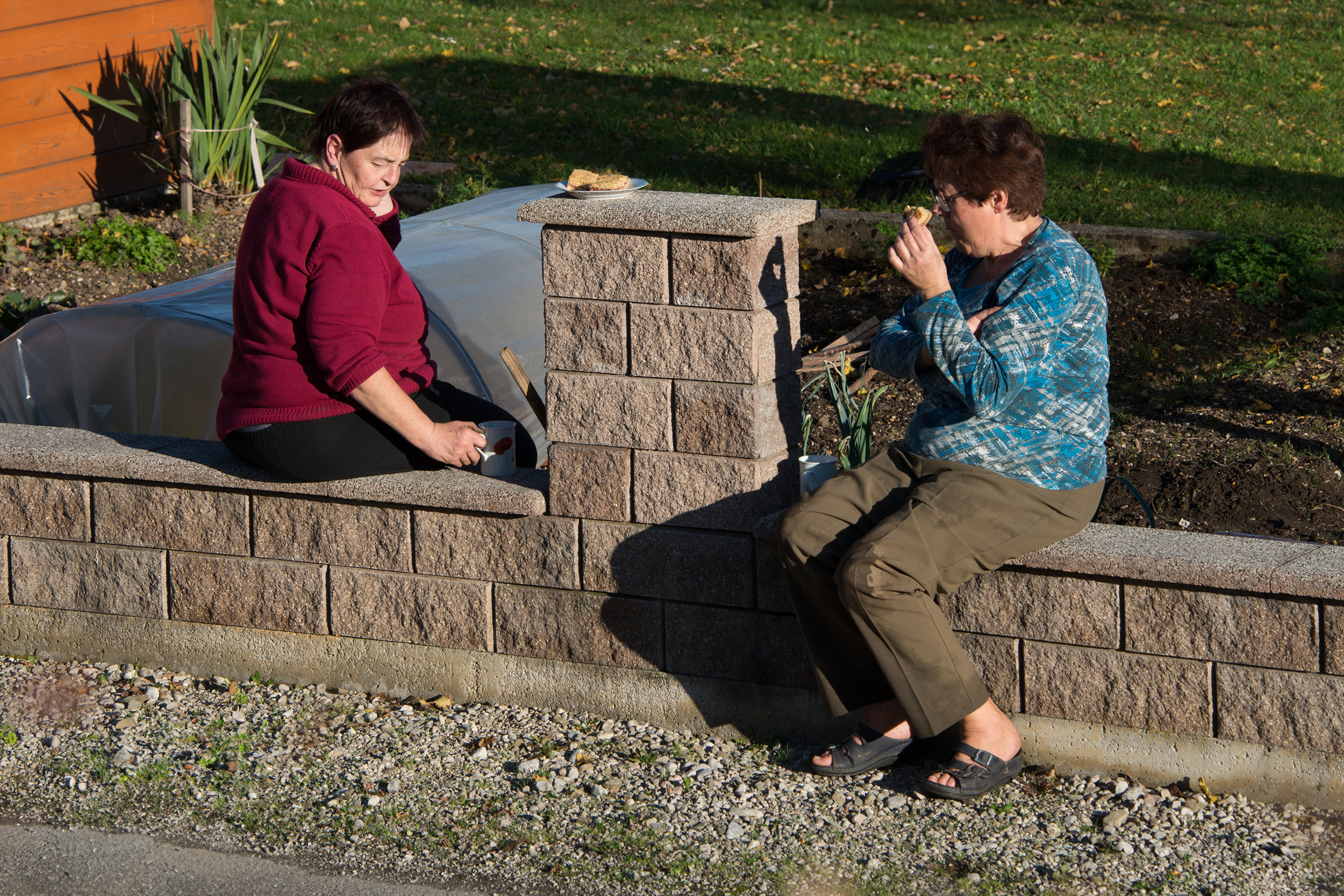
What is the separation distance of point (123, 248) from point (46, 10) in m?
1.57

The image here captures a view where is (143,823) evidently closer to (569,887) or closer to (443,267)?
(569,887)

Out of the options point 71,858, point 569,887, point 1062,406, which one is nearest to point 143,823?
point 71,858

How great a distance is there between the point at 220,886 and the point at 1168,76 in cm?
1168

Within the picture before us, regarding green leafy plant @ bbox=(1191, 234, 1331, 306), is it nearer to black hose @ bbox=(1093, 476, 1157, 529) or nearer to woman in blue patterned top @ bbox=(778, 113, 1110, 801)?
black hose @ bbox=(1093, 476, 1157, 529)

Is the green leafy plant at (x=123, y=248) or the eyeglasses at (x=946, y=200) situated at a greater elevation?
the eyeglasses at (x=946, y=200)

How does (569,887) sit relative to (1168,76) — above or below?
below

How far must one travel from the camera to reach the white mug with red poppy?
3.56m

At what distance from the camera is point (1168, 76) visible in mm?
11984

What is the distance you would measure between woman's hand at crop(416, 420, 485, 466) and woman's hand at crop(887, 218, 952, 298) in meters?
1.29

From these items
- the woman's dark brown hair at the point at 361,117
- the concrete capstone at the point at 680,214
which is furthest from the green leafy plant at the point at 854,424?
the woman's dark brown hair at the point at 361,117

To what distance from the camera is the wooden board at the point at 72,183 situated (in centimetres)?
767

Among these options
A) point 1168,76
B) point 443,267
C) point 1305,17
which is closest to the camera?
point 443,267

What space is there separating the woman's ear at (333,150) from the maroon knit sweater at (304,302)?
88 millimetres

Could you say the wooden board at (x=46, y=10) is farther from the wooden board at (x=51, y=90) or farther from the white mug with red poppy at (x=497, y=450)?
the white mug with red poppy at (x=497, y=450)
